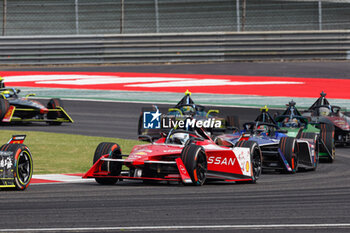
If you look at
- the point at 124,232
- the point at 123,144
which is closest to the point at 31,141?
the point at 123,144

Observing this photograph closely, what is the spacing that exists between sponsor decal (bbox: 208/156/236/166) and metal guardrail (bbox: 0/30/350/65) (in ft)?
65.9

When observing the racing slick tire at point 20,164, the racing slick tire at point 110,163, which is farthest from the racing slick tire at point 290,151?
the racing slick tire at point 20,164

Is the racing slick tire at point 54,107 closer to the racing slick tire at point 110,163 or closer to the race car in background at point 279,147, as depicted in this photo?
the race car in background at point 279,147

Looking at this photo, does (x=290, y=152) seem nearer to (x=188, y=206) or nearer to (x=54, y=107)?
(x=188, y=206)

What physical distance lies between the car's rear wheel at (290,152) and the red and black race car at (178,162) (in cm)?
187

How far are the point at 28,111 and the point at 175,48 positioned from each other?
11572 millimetres

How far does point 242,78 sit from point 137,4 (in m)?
5.83

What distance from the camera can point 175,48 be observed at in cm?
3331

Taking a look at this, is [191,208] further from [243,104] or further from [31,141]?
[243,104]

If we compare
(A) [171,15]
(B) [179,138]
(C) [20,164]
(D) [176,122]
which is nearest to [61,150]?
(D) [176,122]

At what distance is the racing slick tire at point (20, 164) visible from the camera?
10.8 metres

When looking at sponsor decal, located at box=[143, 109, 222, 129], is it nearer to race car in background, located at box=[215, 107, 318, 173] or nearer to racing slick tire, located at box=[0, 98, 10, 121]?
race car in background, located at box=[215, 107, 318, 173]

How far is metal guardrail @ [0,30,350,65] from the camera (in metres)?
32.6

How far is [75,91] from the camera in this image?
29.0m
